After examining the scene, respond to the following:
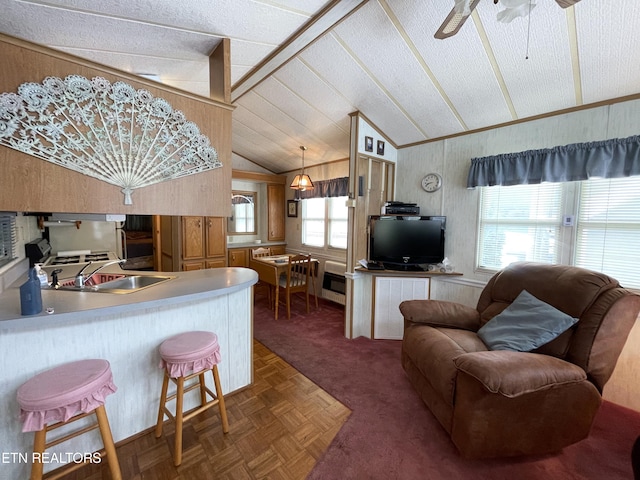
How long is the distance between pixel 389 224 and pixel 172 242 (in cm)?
357

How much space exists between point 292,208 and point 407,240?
2.75 m

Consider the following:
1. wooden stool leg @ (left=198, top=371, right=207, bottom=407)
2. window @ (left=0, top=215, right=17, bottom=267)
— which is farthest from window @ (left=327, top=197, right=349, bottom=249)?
window @ (left=0, top=215, right=17, bottom=267)

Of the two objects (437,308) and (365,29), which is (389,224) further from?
(365,29)

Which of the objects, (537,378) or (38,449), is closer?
(38,449)

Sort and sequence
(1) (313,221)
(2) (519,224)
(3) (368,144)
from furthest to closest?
(1) (313,221)
(3) (368,144)
(2) (519,224)

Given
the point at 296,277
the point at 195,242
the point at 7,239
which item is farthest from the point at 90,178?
the point at 195,242

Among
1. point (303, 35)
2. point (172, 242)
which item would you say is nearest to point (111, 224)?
point (172, 242)

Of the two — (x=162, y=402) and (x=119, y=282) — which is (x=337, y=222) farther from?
(x=162, y=402)

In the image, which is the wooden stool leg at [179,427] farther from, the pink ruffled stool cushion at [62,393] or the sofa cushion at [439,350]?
the sofa cushion at [439,350]

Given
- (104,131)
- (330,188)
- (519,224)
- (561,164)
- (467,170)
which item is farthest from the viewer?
(330,188)

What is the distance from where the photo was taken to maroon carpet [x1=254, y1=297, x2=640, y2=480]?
1.50 m

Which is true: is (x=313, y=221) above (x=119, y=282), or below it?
above

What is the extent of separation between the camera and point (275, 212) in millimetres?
5406

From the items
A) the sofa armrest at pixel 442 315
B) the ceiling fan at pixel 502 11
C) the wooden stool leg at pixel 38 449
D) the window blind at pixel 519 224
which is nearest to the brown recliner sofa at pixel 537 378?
the sofa armrest at pixel 442 315
